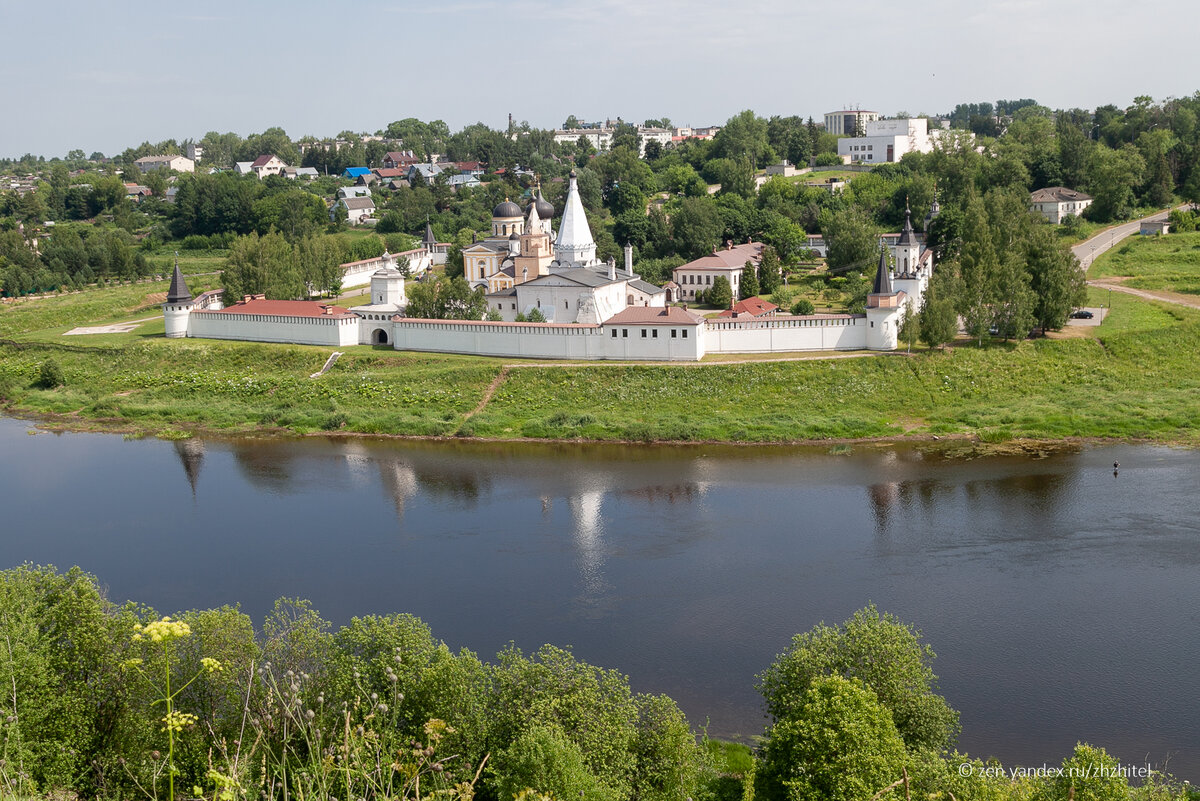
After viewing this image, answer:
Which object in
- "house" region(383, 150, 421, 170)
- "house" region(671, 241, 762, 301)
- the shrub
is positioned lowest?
A: the shrub

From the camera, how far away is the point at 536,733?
31.8ft

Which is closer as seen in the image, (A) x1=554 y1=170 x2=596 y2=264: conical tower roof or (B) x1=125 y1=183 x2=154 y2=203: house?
(A) x1=554 y1=170 x2=596 y2=264: conical tower roof

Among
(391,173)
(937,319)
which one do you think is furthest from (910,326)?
(391,173)

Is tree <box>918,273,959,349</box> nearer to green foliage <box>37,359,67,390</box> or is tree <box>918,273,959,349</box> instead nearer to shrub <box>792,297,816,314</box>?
shrub <box>792,297,816,314</box>

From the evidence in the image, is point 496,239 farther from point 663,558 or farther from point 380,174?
point 380,174

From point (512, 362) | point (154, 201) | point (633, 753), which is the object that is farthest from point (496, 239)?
point (154, 201)

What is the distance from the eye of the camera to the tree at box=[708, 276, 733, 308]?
1321 inches

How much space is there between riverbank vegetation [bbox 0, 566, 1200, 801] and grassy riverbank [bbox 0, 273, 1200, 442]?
42.1 ft

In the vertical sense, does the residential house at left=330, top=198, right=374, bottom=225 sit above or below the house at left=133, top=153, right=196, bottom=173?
below

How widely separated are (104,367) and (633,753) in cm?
2414

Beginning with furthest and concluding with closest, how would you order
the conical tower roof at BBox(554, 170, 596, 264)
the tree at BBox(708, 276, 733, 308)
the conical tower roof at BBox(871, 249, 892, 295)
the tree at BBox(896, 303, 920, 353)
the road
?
the road → the conical tower roof at BBox(554, 170, 596, 264) → the tree at BBox(708, 276, 733, 308) → the conical tower roof at BBox(871, 249, 892, 295) → the tree at BBox(896, 303, 920, 353)

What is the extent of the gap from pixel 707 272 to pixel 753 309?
468 centimetres

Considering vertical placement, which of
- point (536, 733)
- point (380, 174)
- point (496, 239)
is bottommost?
point (536, 733)

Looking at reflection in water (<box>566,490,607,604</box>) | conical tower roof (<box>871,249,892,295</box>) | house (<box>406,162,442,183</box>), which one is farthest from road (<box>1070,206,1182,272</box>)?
house (<box>406,162,442,183</box>)
